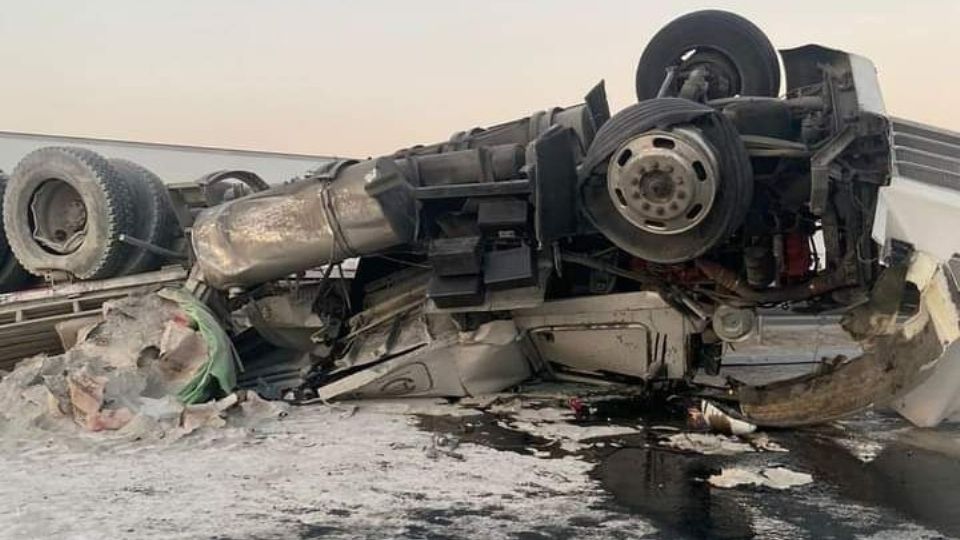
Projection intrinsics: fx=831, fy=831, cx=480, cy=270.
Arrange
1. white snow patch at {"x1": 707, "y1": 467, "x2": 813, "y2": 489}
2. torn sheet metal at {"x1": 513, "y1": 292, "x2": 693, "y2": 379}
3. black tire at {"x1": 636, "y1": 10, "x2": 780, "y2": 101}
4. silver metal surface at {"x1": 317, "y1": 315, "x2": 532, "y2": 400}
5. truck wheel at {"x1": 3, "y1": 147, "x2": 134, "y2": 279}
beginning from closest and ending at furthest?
1. white snow patch at {"x1": 707, "y1": 467, "x2": 813, "y2": 489}
2. torn sheet metal at {"x1": 513, "y1": 292, "x2": 693, "y2": 379}
3. silver metal surface at {"x1": 317, "y1": 315, "x2": 532, "y2": 400}
4. black tire at {"x1": 636, "y1": 10, "x2": 780, "y2": 101}
5. truck wheel at {"x1": 3, "y1": 147, "x2": 134, "y2": 279}

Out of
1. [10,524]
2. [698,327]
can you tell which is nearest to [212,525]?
[10,524]

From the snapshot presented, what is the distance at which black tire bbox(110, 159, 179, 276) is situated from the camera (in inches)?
231

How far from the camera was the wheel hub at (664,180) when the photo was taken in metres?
4.11

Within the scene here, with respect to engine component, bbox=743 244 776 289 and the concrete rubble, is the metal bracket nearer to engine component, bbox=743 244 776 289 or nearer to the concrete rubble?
engine component, bbox=743 244 776 289

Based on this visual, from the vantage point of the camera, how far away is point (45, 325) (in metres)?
5.70

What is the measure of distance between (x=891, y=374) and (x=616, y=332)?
1.57 m

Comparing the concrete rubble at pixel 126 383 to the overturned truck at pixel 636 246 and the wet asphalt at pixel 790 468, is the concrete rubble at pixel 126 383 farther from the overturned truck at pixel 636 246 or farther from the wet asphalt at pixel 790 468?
the wet asphalt at pixel 790 468

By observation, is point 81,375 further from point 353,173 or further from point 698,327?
point 698,327

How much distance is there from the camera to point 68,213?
6113mm

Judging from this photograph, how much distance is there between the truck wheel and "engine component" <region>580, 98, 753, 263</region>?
3300 millimetres

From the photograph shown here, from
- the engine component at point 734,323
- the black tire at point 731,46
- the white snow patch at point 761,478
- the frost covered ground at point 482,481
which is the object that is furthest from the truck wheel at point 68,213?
the white snow patch at point 761,478

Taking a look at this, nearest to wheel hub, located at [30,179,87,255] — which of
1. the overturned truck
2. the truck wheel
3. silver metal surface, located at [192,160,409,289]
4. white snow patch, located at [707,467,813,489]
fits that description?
the truck wheel

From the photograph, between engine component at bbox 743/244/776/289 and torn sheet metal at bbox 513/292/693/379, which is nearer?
engine component at bbox 743/244/776/289

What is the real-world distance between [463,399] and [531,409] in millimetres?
501
